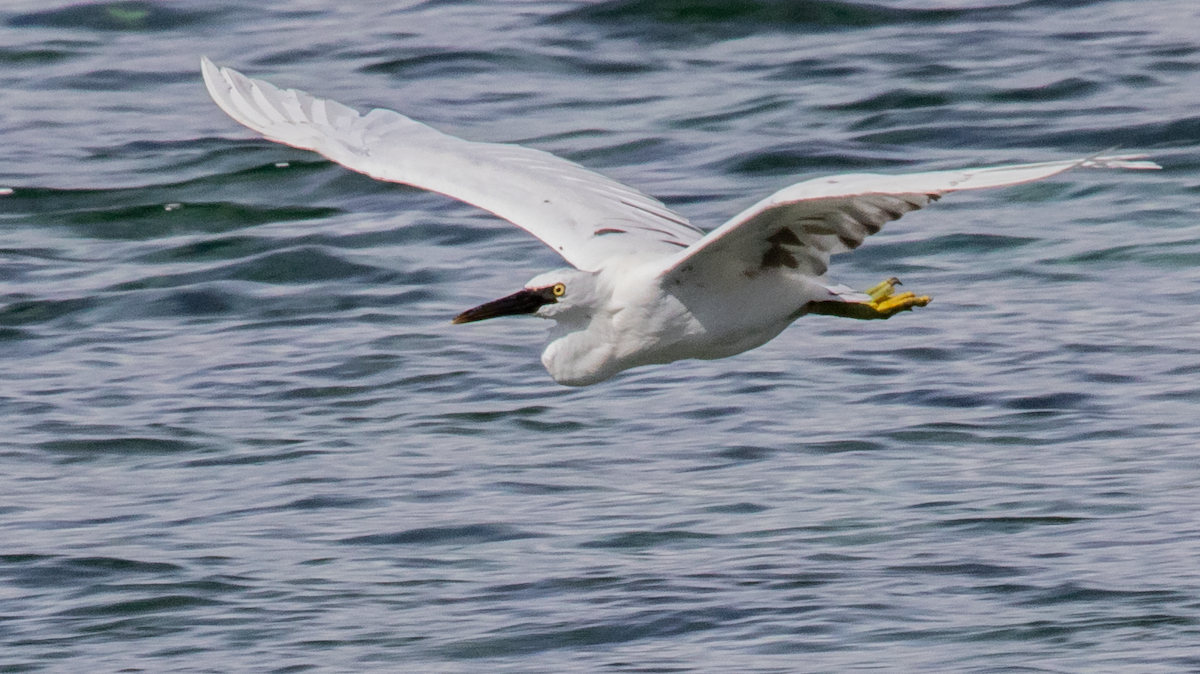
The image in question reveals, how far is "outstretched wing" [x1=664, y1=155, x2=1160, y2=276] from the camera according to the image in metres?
6.25

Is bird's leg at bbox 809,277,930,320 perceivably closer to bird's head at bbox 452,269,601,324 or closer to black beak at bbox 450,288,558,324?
bird's head at bbox 452,269,601,324

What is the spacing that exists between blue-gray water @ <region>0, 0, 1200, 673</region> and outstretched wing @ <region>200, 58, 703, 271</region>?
4.39 ft

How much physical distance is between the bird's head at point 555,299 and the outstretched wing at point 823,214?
0.45 meters

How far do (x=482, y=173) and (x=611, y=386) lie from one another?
241 centimetres

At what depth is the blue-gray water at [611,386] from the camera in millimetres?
8414

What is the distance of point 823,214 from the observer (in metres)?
7.24

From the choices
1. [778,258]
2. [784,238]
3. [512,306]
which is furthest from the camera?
[512,306]

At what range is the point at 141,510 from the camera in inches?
380

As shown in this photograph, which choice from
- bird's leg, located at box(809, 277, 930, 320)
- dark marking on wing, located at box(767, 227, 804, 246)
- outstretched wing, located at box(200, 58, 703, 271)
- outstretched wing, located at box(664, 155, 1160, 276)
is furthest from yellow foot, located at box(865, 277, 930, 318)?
outstretched wing, located at box(200, 58, 703, 271)

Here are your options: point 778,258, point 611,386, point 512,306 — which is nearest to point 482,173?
point 512,306

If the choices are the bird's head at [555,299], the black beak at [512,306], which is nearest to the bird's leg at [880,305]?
the bird's head at [555,299]

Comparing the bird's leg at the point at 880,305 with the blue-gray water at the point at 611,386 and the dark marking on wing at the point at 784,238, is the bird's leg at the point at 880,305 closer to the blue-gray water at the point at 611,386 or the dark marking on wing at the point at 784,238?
the dark marking on wing at the point at 784,238

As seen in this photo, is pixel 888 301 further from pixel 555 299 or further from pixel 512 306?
pixel 512 306

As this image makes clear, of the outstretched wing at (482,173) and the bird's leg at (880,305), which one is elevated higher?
the outstretched wing at (482,173)
